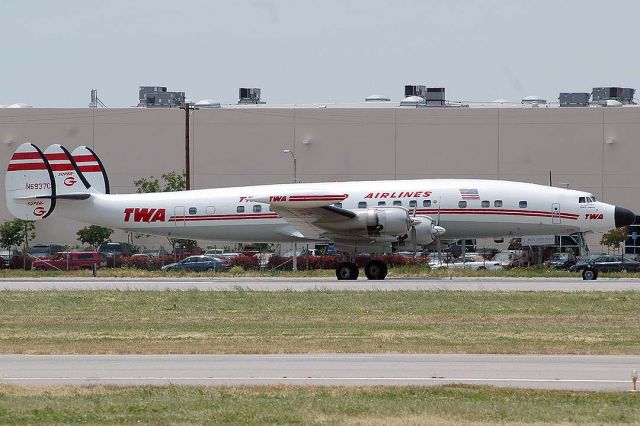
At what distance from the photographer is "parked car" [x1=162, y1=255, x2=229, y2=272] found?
56594 mm

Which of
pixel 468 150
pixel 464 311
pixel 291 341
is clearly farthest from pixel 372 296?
pixel 468 150

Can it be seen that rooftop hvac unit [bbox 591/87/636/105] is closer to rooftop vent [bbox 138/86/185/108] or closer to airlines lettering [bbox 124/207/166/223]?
rooftop vent [bbox 138/86/185/108]

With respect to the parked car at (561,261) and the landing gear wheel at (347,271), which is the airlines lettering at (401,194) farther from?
the parked car at (561,261)

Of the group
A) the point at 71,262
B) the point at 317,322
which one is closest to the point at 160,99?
the point at 71,262

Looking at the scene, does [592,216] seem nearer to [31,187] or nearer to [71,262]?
[31,187]

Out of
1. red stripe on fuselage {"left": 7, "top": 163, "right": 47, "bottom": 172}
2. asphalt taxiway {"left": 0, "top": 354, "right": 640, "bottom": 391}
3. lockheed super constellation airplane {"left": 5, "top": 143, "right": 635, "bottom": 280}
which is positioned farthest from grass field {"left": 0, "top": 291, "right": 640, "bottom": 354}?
red stripe on fuselage {"left": 7, "top": 163, "right": 47, "bottom": 172}

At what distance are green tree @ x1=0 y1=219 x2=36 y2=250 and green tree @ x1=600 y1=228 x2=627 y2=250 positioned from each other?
42.0 m

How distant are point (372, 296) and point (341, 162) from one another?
159 ft

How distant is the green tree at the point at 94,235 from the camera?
262 feet

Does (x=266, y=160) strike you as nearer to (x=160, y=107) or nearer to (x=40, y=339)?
(x=160, y=107)

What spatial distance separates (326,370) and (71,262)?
46.0 m

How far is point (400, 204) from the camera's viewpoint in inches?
1759

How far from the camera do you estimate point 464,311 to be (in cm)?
2994

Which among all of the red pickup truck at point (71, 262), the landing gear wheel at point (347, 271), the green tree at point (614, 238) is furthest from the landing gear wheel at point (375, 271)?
the green tree at point (614, 238)
